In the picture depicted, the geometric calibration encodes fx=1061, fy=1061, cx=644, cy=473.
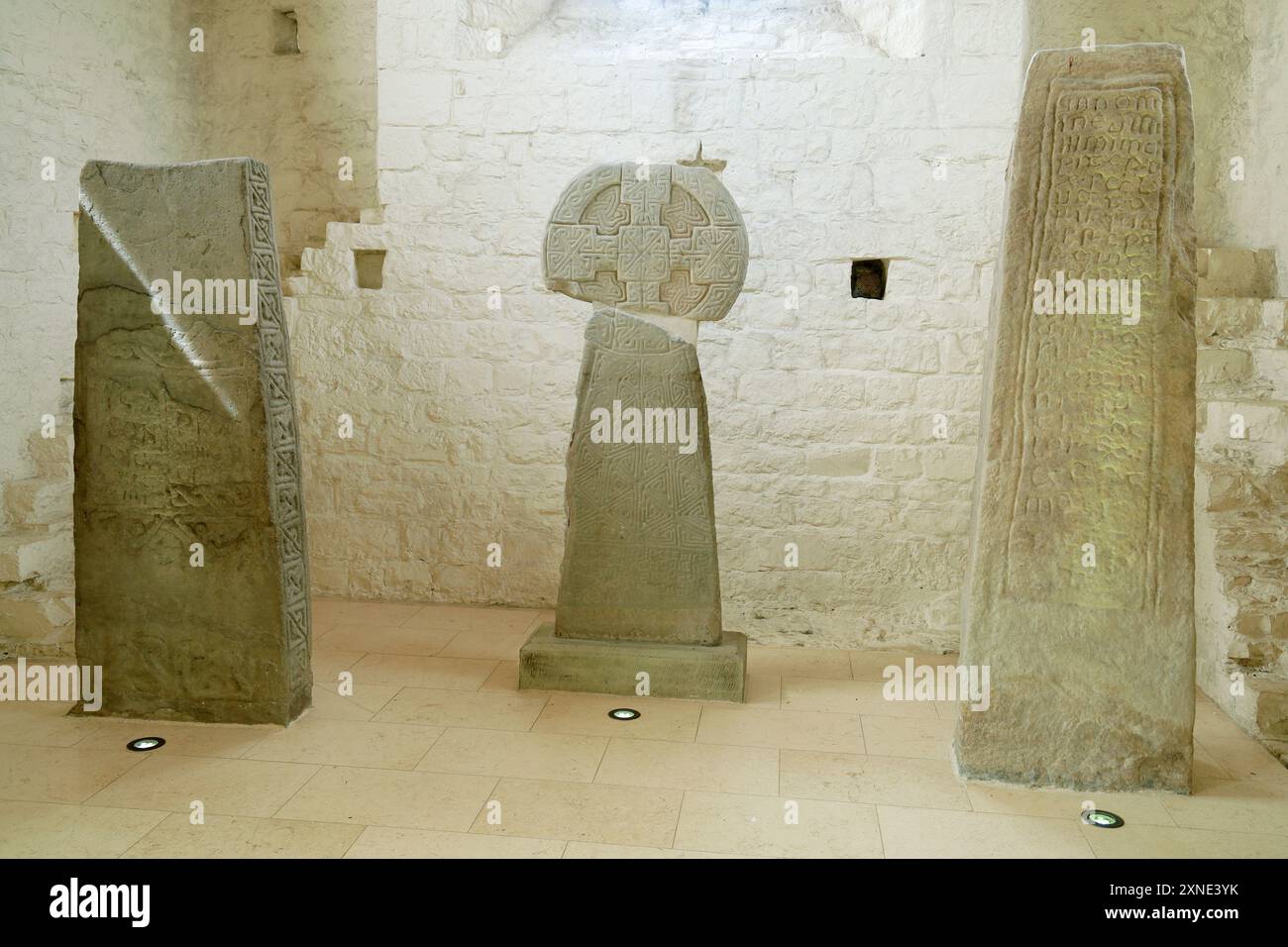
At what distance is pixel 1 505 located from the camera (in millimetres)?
4637

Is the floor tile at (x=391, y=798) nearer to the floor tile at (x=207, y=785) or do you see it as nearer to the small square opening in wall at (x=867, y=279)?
the floor tile at (x=207, y=785)

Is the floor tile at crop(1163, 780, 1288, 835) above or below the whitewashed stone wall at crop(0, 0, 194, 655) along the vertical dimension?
below

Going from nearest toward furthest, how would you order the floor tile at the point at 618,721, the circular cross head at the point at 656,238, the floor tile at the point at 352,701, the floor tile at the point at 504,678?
the floor tile at the point at 618,721 → the floor tile at the point at 352,701 → the circular cross head at the point at 656,238 → the floor tile at the point at 504,678

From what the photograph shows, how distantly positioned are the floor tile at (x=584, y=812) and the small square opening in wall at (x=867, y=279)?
265cm

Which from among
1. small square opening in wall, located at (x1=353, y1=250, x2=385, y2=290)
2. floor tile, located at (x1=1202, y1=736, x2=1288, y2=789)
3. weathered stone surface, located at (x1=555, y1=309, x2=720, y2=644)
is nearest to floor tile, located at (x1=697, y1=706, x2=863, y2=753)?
weathered stone surface, located at (x1=555, y1=309, x2=720, y2=644)

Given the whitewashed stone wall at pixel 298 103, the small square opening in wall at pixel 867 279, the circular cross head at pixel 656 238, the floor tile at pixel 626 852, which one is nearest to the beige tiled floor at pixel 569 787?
the floor tile at pixel 626 852

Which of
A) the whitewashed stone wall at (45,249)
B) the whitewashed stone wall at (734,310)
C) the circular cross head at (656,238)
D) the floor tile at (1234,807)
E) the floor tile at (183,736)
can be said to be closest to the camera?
the floor tile at (1234,807)

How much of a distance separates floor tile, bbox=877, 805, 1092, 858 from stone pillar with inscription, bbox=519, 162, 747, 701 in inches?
42.4

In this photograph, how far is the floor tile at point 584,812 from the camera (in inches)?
115

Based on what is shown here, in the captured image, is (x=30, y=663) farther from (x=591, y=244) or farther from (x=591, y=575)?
(x=591, y=244)

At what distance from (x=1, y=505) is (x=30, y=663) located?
2.68 ft

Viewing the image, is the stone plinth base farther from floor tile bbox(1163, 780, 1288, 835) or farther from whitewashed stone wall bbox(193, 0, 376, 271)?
whitewashed stone wall bbox(193, 0, 376, 271)

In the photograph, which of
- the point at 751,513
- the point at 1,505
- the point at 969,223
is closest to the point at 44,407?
the point at 1,505

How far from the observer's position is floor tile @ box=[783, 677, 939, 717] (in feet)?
13.1
